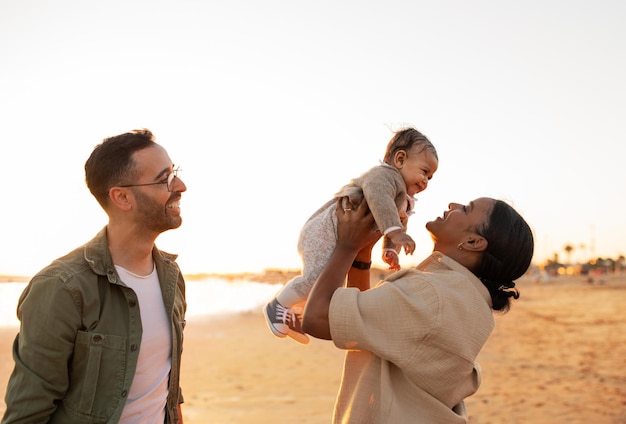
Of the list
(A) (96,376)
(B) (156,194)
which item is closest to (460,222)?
(B) (156,194)

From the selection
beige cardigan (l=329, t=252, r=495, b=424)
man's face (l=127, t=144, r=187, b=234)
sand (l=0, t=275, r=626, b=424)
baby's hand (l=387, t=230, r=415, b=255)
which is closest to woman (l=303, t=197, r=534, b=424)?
beige cardigan (l=329, t=252, r=495, b=424)

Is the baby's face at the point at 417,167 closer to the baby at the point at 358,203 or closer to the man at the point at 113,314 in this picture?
the baby at the point at 358,203

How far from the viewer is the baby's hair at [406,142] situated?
356 cm

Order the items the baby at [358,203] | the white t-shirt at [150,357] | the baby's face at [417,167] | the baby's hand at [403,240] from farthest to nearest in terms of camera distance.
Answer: the baby's face at [417,167] → the baby at [358,203] → the baby's hand at [403,240] → the white t-shirt at [150,357]

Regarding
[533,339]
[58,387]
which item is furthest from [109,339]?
[533,339]

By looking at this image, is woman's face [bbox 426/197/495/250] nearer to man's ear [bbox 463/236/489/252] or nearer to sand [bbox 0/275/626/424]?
man's ear [bbox 463/236/489/252]

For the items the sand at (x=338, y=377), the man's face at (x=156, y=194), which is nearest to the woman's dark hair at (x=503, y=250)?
the man's face at (x=156, y=194)

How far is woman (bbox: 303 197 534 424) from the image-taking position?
2.42 m

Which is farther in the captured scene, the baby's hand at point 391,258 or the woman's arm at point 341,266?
the baby's hand at point 391,258

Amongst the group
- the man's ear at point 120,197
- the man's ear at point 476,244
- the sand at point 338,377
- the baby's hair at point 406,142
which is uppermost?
the baby's hair at point 406,142

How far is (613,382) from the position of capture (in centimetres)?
1205

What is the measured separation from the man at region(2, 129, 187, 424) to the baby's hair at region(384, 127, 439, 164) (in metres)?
1.37

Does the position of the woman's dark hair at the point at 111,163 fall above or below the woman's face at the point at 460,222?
above

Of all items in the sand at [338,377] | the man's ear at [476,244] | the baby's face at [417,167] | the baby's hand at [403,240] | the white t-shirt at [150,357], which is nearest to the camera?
the man's ear at [476,244]
